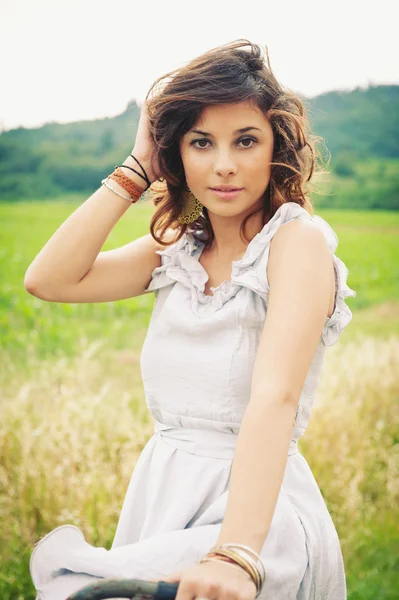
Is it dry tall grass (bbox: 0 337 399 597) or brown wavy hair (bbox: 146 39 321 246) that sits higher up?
brown wavy hair (bbox: 146 39 321 246)

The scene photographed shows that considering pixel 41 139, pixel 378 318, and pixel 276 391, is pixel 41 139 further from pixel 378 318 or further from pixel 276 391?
pixel 276 391

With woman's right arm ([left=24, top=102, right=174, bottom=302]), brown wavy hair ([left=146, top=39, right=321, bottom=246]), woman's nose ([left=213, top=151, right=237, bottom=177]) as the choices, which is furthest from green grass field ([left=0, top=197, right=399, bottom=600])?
woman's nose ([left=213, top=151, right=237, bottom=177])

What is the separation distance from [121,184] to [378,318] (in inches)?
341

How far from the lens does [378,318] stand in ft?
33.3

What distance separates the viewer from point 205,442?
1767mm

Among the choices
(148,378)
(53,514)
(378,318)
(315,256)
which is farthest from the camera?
(378,318)

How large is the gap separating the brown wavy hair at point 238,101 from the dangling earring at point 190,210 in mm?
75

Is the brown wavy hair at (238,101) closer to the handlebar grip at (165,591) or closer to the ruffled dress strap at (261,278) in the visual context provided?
the ruffled dress strap at (261,278)

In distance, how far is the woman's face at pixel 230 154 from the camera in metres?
1.75

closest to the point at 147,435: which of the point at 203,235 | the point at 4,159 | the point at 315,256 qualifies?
the point at 203,235

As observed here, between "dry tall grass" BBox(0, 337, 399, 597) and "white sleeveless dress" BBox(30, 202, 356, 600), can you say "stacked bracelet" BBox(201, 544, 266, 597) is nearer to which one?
"white sleeveless dress" BBox(30, 202, 356, 600)

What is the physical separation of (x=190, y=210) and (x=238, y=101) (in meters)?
0.41

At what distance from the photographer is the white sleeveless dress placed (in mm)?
1548

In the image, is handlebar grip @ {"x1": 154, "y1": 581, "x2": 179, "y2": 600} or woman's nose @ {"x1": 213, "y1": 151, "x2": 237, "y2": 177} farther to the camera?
woman's nose @ {"x1": 213, "y1": 151, "x2": 237, "y2": 177}
